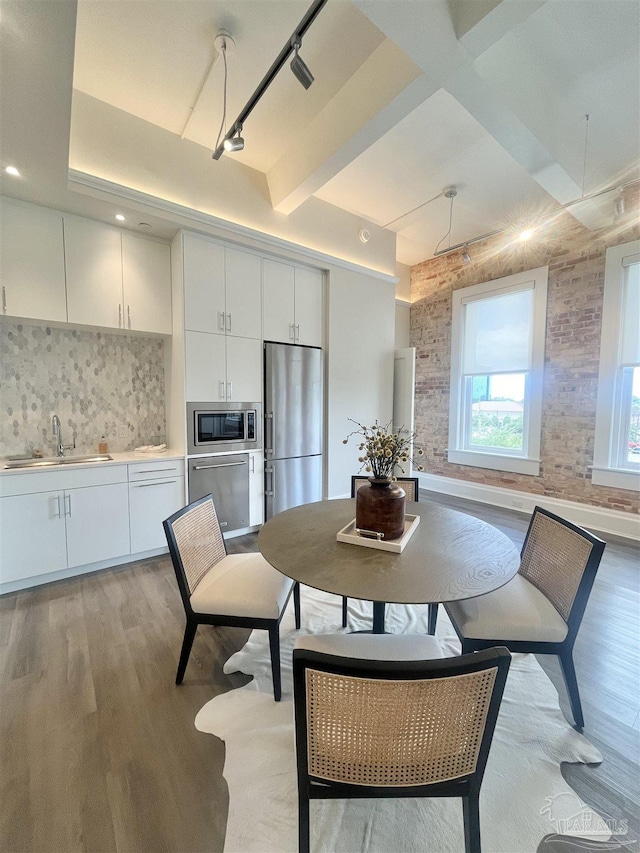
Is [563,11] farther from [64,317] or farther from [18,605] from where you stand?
[18,605]

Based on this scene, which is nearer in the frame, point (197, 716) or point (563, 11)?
point (197, 716)

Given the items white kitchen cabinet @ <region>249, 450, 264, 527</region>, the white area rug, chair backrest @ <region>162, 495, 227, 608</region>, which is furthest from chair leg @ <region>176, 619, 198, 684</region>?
white kitchen cabinet @ <region>249, 450, 264, 527</region>

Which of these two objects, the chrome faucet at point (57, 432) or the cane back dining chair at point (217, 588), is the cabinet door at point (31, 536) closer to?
the chrome faucet at point (57, 432)

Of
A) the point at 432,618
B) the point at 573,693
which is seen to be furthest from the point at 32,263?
the point at 573,693

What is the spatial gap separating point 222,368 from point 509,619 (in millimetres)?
2826

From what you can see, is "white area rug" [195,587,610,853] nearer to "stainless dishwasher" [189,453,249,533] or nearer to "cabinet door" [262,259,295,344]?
"stainless dishwasher" [189,453,249,533]

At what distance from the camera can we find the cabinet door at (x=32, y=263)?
2492 millimetres

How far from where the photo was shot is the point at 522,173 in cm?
335

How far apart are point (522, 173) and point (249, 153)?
2617 mm

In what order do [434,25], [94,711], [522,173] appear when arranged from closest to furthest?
[94,711] < [434,25] < [522,173]

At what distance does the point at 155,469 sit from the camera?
3000mm

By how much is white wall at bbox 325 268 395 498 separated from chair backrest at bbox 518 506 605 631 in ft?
7.99

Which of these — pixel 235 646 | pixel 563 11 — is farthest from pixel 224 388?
pixel 563 11

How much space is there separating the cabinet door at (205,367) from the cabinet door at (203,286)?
0.09 m
